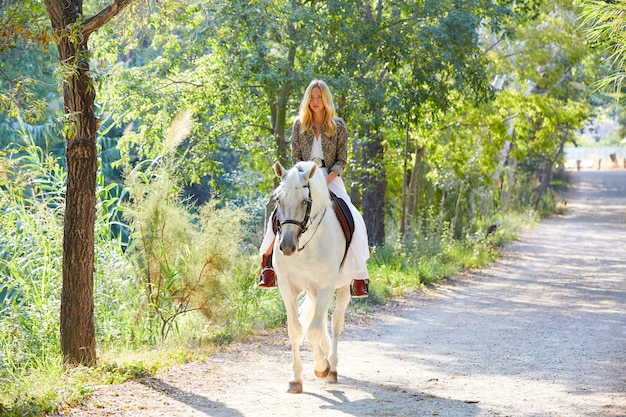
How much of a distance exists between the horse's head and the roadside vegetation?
187cm

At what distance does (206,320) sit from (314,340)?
3.26 metres

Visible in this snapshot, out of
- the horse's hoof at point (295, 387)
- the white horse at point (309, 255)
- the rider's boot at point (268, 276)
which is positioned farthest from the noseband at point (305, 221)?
the horse's hoof at point (295, 387)

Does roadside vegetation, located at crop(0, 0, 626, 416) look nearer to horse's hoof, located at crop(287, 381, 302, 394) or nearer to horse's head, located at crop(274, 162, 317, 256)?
horse's hoof, located at crop(287, 381, 302, 394)

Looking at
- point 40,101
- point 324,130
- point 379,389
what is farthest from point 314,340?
point 40,101

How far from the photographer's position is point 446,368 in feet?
29.8

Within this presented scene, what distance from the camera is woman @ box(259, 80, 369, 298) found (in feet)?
27.5

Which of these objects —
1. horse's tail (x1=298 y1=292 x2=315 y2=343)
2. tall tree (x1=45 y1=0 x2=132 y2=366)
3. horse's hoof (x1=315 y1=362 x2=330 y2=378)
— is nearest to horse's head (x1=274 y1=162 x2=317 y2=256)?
horse's tail (x1=298 y1=292 x2=315 y2=343)

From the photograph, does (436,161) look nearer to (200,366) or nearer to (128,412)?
(200,366)

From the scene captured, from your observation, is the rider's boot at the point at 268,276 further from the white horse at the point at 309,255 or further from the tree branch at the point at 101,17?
the tree branch at the point at 101,17

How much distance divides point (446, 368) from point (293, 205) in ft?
9.90

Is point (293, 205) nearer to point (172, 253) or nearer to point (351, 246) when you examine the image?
point (351, 246)

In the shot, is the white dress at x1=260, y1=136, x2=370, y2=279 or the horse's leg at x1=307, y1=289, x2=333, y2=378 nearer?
the horse's leg at x1=307, y1=289, x2=333, y2=378

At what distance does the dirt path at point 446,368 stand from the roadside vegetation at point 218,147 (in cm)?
49

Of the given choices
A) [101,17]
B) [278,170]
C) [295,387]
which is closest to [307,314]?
[295,387]
